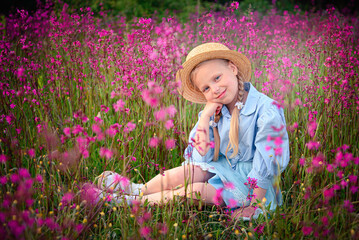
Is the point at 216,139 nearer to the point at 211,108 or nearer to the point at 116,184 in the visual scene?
the point at 211,108

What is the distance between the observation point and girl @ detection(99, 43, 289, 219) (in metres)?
2.10

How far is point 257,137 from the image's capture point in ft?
7.02

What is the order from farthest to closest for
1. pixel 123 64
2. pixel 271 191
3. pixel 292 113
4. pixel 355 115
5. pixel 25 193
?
pixel 292 113 < pixel 123 64 < pixel 355 115 < pixel 271 191 < pixel 25 193

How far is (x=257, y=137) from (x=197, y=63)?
719 millimetres

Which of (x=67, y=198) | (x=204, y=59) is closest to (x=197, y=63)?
(x=204, y=59)

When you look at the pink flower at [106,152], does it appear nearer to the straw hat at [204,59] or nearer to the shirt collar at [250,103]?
the straw hat at [204,59]

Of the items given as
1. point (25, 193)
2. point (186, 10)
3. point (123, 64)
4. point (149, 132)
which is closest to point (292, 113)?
point (149, 132)

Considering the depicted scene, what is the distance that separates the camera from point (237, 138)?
2.28 metres

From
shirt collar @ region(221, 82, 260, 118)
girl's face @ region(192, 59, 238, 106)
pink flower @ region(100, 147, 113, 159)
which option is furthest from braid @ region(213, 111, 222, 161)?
pink flower @ region(100, 147, 113, 159)

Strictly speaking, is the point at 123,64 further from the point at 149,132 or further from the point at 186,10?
the point at 186,10

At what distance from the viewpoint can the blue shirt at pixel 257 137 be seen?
2.06 metres

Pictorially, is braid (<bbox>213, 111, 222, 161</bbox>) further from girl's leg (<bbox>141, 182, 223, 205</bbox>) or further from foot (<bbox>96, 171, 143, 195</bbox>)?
foot (<bbox>96, 171, 143, 195</bbox>)

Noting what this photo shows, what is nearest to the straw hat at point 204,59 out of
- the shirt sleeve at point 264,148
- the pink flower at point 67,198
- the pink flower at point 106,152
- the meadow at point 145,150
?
the meadow at point 145,150

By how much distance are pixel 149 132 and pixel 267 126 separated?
4.25 feet
